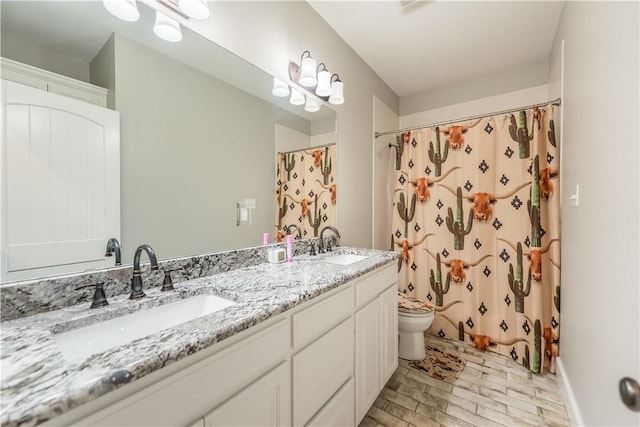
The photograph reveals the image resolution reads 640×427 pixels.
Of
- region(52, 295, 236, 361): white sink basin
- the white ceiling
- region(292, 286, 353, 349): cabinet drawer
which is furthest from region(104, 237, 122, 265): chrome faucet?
the white ceiling

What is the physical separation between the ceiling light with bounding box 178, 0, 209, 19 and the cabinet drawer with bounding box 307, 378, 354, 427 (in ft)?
5.62

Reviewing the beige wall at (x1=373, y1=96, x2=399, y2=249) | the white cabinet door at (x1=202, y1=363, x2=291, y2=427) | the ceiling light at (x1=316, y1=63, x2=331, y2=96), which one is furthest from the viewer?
the beige wall at (x1=373, y1=96, x2=399, y2=249)

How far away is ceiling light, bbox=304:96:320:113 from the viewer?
1.82 meters

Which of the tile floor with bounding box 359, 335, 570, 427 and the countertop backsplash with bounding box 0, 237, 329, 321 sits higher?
the countertop backsplash with bounding box 0, 237, 329, 321

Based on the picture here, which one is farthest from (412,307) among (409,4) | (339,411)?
(409,4)

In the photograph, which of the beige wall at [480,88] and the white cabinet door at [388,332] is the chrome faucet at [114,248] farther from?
the beige wall at [480,88]

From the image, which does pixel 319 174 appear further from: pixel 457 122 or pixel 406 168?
pixel 457 122

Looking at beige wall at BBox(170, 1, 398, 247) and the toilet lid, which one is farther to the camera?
the toilet lid

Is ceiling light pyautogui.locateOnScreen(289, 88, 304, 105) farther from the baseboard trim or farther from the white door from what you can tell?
the baseboard trim

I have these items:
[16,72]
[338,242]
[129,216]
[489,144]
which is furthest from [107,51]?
[489,144]

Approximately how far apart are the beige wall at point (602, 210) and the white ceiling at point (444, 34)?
32 centimetres

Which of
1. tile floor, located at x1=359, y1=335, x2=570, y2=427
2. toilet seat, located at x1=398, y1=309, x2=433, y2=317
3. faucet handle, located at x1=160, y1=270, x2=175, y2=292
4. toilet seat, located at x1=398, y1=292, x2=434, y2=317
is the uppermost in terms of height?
faucet handle, located at x1=160, y1=270, x2=175, y2=292

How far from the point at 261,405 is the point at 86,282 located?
696 mm

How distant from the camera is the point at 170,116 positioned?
110 centimetres
